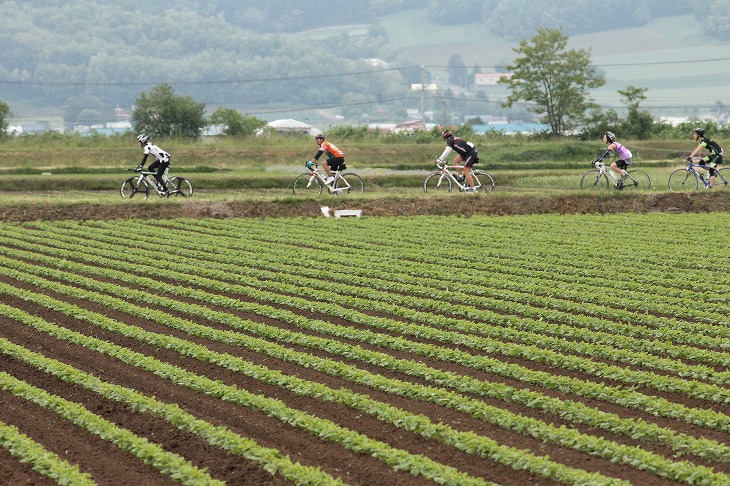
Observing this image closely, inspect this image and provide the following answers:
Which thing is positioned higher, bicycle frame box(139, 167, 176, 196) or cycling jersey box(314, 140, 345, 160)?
cycling jersey box(314, 140, 345, 160)

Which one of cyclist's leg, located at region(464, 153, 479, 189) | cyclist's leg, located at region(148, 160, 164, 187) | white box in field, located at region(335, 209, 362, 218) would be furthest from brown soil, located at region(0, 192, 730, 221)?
cyclist's leg, located at region(148, 160, 164, 187)

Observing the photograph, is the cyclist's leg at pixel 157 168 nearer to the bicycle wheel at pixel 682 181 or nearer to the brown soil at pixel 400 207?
the brown soil at pixel 400 207

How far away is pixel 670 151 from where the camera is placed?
48156mm

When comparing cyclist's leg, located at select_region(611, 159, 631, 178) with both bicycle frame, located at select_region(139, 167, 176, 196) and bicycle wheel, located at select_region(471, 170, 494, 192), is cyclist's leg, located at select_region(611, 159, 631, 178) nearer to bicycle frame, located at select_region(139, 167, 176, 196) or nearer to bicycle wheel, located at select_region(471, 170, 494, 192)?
bicycle wheel, located at select_region(471, 170, 494, 192)

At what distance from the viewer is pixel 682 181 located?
2842cm

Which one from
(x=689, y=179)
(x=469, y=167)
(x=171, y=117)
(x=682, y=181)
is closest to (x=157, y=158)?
(x=469, y=167)

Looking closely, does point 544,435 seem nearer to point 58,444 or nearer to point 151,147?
point 58,444

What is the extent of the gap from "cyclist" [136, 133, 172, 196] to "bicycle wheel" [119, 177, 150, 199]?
0.40 m

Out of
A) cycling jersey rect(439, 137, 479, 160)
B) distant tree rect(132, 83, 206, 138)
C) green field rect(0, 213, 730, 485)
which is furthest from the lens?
distant tree rect(132, 83, 206, 138)

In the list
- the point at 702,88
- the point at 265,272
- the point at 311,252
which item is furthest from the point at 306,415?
the point at 702,88

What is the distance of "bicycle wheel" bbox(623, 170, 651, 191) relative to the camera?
27.8m

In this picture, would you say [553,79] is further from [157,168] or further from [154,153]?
[154,153]

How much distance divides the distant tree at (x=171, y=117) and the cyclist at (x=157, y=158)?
33.7m

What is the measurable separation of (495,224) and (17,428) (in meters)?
14.7
